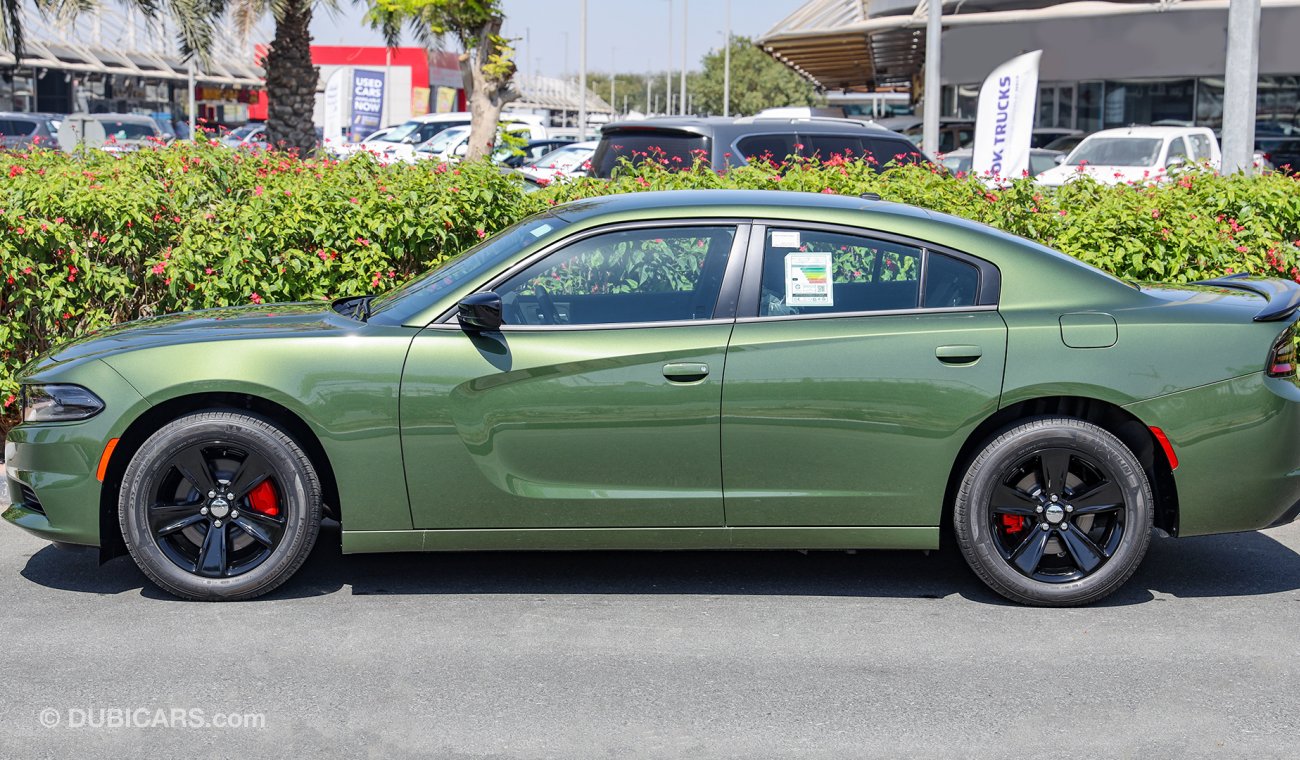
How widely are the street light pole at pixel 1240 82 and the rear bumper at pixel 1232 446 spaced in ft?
20.5

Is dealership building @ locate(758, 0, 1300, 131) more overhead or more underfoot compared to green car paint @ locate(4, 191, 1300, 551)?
more overhead

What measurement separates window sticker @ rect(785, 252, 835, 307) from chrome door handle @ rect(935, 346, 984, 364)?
0.45 m

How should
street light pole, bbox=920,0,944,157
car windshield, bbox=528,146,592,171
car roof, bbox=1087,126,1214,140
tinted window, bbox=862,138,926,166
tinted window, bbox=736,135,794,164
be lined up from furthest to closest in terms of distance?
car windshield, bbox=528,146,592,171 → car roof, bbox=1087,126,1214,140 → street light pole, bbox=920,0,944,157 → tinted window, bbox=862,138,926,166 → tinted window, bbox=736,135,794,164

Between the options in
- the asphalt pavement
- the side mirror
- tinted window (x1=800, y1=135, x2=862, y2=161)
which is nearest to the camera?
the asphalt pavement

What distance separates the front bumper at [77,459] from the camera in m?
5.18

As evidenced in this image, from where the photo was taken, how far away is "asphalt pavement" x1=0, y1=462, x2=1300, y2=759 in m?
4.16

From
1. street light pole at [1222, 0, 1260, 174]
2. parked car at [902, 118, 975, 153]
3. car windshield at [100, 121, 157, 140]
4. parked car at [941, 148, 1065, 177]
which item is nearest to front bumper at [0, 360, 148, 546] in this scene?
street light pole at [1222, 0, 1260, 174]

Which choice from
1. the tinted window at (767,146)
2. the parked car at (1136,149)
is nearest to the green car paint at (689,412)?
the tinted window at (767,146)

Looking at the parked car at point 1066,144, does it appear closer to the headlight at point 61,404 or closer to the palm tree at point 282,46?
the palm tree at point 282,46

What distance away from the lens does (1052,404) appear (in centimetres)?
531

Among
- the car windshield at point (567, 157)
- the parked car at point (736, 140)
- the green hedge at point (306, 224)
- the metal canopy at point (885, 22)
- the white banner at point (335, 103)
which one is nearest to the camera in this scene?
the green hedge at point (306, 224)

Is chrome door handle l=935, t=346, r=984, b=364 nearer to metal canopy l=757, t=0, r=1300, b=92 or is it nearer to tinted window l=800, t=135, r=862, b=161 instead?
tinted window l=800, t=135, r=862, b=161

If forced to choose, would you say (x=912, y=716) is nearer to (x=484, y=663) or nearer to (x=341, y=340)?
(x=484, y=663)

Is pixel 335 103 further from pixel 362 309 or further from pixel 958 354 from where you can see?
pixel 958 354
